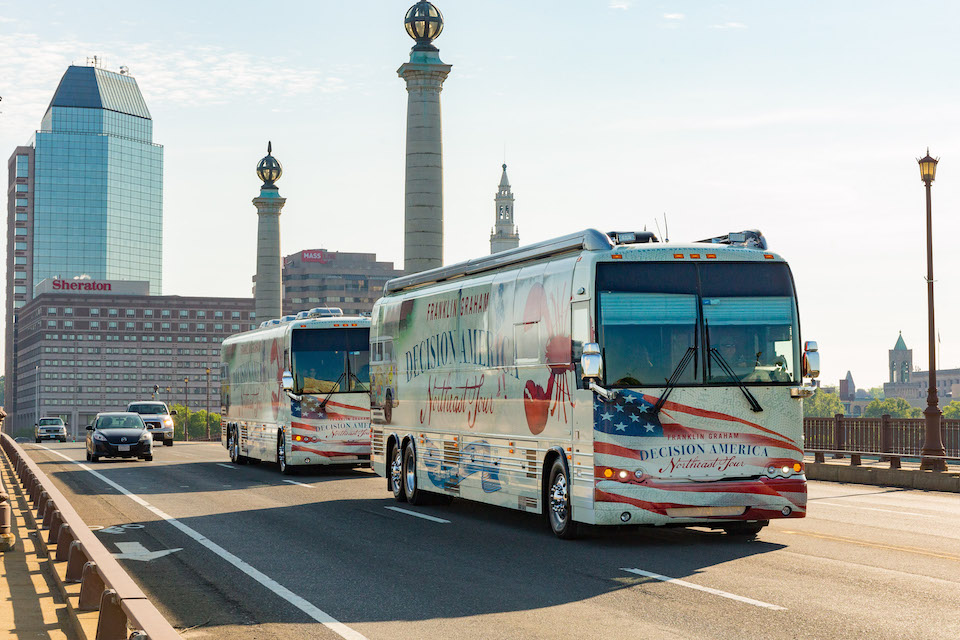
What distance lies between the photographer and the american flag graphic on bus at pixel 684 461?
559 inches

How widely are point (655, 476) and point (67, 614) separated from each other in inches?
269

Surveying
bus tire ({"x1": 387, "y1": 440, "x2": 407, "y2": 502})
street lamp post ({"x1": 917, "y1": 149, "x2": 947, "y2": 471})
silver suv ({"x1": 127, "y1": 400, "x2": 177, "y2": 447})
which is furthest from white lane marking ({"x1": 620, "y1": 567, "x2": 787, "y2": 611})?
silver suv ({"x1": 127, "y1": 400, "x2": 177, "y2": 447})

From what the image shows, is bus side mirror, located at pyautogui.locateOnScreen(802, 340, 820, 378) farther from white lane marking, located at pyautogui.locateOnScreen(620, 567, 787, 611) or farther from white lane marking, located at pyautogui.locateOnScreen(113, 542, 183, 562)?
white lane marking, located at pyautogui.locateOnScreen(113, 542, 183, 562)

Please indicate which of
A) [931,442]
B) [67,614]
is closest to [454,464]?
[67,614]

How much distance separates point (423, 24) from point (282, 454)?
27.9m

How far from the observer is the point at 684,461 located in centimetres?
1431

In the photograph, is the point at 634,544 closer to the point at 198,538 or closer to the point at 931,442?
the point at 198,538

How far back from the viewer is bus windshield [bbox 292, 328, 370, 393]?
96.2ft

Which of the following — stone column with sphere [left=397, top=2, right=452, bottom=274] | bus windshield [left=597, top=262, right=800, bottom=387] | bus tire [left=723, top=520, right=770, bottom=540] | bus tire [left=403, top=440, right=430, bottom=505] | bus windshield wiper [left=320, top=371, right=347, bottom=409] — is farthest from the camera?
stone column with sphere [left=397, top=2, right=452, bottom=274]

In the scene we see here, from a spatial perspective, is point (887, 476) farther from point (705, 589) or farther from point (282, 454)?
point (705, 589)

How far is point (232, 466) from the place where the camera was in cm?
3488

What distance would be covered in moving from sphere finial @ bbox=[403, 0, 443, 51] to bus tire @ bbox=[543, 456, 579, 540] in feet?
130

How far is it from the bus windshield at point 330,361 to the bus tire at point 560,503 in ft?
46.1

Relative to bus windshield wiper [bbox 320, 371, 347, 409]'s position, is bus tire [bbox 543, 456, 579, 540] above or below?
below
